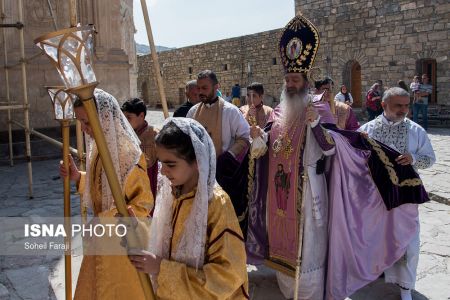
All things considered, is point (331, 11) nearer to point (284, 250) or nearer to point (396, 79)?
point (396, 79)

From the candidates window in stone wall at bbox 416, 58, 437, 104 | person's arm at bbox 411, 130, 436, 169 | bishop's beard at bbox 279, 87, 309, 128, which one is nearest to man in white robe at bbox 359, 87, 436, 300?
person's arm at bbox 411, 130, 436, 169

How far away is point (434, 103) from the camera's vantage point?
50.8 ft

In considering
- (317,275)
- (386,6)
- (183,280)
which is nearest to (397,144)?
(317,275)

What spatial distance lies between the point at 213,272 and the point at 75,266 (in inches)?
109

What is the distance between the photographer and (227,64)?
971 inches

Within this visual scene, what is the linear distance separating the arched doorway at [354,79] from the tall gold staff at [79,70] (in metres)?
17.4

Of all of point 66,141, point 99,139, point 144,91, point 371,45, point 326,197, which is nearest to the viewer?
point 99,139

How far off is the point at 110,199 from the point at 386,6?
16.2m

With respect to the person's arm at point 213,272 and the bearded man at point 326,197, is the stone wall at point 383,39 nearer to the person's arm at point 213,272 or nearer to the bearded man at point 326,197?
the bearded man at point 326,197

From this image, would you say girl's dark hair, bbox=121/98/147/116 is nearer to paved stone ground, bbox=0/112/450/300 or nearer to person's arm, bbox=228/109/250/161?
person's arm, bbox=228/109/250/161

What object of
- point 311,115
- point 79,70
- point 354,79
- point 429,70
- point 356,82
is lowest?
point 311,115

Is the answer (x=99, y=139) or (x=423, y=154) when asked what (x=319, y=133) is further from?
(x=99, y=139)

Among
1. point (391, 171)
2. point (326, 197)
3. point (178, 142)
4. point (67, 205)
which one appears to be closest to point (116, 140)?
point (67, 205)

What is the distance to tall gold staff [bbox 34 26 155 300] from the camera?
56.8 inches
